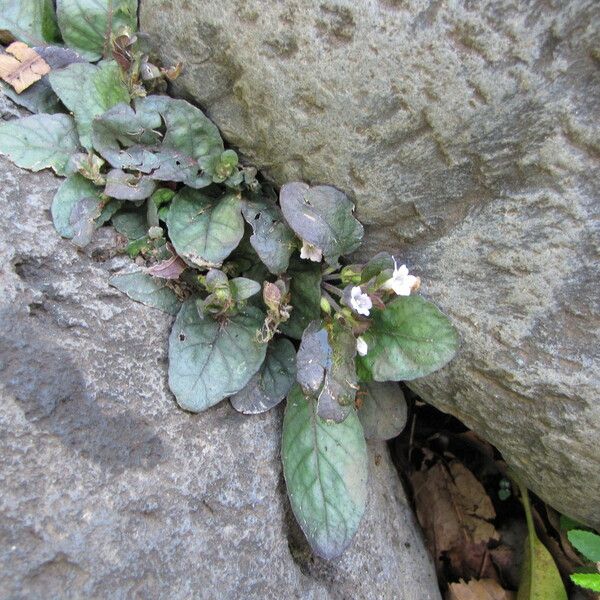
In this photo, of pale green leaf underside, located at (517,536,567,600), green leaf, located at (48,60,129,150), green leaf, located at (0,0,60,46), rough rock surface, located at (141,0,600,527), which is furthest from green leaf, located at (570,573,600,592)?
green leaf, located at (0,0,60,46)

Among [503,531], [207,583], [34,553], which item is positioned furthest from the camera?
[503,531]

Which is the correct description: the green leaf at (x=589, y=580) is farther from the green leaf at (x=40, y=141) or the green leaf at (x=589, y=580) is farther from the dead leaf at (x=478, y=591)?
the green leaf at (x=40, y=141)

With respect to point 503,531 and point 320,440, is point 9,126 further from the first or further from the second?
point 503,531

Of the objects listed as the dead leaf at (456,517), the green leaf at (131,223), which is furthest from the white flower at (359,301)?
the dead leaf at (456,517)

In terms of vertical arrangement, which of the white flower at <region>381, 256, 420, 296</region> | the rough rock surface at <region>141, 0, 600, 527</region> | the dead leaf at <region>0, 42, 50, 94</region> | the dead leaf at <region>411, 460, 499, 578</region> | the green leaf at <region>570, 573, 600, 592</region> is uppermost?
the rough rock surface at <region>141, 0, 600, 527</region>

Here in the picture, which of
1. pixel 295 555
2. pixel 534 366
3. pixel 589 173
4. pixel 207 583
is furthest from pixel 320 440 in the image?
pixel 589 173

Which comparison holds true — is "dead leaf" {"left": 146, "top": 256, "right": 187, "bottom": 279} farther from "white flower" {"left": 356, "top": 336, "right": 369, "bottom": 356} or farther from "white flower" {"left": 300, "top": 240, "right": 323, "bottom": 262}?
"white flower" {"left": 356, "top": 336, "right": 369, "bottom": 356}

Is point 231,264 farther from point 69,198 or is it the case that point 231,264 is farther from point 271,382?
point 69,198
